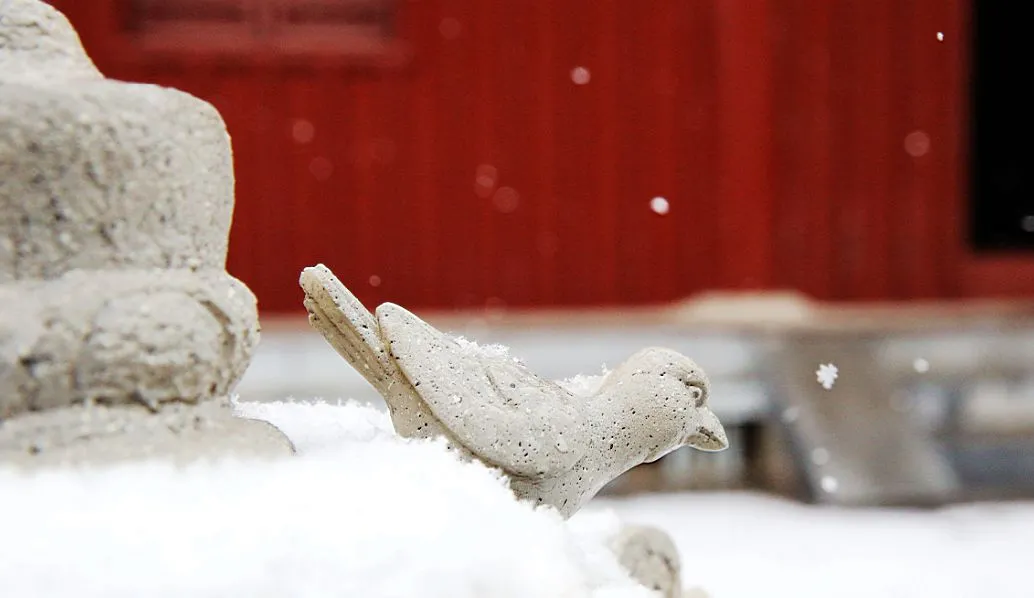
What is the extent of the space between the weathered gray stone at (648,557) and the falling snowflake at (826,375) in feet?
5.86

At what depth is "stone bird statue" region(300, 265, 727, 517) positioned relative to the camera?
917 millimetres

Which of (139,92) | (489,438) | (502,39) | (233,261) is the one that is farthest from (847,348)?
(139,92)

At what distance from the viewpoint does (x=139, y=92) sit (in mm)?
884

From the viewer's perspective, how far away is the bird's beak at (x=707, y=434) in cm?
107

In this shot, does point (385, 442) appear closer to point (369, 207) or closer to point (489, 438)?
point (489, 438)

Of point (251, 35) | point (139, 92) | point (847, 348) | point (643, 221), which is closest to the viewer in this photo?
point (139, 92)

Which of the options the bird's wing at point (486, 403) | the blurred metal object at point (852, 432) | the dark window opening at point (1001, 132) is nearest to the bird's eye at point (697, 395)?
the bird's wing at point (486, 403)

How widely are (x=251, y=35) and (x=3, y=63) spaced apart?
2.71m

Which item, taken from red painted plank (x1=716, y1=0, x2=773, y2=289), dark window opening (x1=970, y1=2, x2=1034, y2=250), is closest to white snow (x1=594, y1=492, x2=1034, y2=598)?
red painted plank (x1=716, y1=0, x2=773, y2=289)

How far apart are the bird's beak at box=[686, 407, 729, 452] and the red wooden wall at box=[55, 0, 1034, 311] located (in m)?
2.59

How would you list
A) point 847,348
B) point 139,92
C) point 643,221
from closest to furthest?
point 139,92 < point 847,348 < point 643,221

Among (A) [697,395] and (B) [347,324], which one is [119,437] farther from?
(A) [697,395]

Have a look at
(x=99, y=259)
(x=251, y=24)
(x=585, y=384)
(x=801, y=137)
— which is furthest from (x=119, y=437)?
(x=801, y=137)

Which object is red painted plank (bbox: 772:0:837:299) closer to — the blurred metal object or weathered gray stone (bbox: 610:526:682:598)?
the blurred metal object
